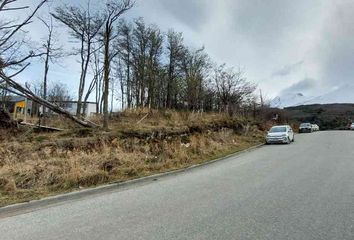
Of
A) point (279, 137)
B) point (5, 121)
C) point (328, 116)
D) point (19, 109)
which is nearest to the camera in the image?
point (5, 121)

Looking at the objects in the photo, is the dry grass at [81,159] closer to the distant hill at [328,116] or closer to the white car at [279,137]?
the white car at [279,137]

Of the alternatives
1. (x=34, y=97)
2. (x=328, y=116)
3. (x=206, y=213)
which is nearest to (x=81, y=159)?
(x=206, y=213)

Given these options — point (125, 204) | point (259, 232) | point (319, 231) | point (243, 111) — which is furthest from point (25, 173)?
point (243, 111)

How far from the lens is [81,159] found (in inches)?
478

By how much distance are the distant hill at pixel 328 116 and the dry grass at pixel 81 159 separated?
80.4 m

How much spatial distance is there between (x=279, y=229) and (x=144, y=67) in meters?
34.9

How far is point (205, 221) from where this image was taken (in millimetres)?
6312

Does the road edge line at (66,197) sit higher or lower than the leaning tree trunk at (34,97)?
lower

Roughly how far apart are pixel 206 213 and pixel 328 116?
10534cm

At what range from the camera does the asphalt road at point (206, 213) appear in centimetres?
568

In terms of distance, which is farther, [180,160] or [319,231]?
[180,160]

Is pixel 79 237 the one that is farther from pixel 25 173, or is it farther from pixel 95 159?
pixel 95 159

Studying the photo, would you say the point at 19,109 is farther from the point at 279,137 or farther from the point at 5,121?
the point at 279,137

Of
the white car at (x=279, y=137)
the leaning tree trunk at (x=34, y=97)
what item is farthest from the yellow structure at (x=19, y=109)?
the white car at (x=279, y=137)
